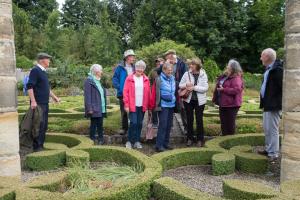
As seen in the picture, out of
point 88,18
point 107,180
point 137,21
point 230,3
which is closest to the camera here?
point 107,180

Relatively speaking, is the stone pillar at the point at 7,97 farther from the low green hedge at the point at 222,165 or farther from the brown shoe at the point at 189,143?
the brown shoe at the point at 189,143

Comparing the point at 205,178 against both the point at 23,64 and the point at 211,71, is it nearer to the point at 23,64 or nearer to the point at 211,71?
the point at 211,71

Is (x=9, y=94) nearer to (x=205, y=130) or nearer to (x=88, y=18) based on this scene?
(x=205, y=130)

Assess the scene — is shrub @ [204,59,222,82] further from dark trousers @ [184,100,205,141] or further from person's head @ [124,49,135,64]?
dark trousers @ [184,100,205,141]

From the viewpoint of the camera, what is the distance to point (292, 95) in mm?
6219

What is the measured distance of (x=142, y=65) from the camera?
28.4 feet

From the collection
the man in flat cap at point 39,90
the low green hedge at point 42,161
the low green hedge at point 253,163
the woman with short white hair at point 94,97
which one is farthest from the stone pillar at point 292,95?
the man in flat cap at point 39,90

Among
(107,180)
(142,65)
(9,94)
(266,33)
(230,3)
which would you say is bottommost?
(107,180)

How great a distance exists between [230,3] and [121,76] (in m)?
25.7

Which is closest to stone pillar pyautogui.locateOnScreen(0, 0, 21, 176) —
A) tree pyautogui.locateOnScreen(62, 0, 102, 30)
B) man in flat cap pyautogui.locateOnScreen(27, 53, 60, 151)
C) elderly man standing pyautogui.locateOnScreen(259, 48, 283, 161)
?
man in flat cap pyautogui.locateOnScreen(27, 53, 60, 151)

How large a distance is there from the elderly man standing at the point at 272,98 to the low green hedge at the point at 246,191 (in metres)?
2.40

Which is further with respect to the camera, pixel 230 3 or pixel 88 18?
pixel 88 18

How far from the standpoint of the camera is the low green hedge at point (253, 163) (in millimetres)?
7414

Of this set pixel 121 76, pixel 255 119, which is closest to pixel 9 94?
pixel 121 76
